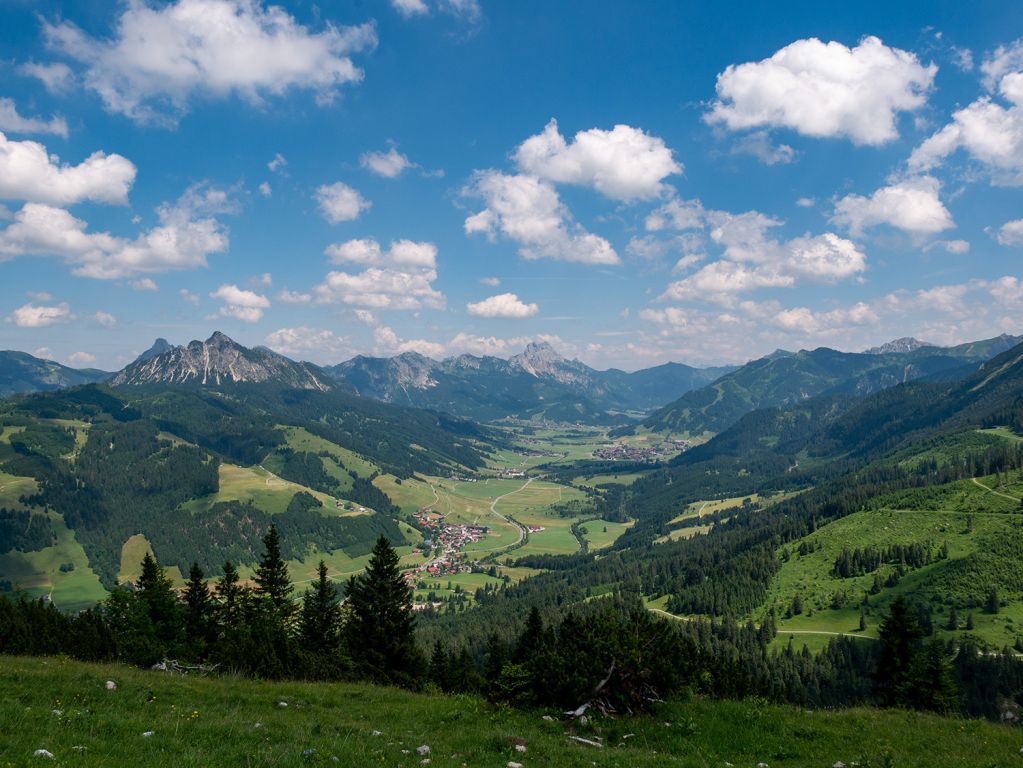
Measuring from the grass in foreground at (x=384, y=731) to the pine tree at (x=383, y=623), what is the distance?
27.7 meters

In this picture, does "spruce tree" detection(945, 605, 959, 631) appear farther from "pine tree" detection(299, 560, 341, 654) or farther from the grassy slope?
"pine tree" detection(299, 560, 341, 654)

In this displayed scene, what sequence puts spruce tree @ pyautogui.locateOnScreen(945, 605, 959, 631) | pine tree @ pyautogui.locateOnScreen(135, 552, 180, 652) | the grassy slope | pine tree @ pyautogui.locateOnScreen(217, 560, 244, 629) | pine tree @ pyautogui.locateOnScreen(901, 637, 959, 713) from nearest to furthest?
pine tree @ pyautogui.locateOnScreen(901, 637, 959, 713), pine tree @ pyautogui.locateOnScreen(135, 552, 180, 652), pine tree @ pyautogui.locateOnScreen(217, 560, 244, 629), spruce tree @ pyautogui.locateOnScreen(945, 605, 959, 631), the grassy slope

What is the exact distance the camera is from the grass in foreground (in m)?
16.6

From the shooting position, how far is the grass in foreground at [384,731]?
16641mm

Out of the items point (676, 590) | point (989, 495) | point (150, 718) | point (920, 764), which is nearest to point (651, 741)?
point (920, 764)

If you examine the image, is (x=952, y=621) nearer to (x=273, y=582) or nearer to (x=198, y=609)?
(x=273, y=582)

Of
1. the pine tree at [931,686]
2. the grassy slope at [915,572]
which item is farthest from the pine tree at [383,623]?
the grassy slope at [915,572]

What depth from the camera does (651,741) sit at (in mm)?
21812

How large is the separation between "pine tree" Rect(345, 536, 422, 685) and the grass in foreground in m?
27.7

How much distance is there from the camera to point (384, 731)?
2155 cm

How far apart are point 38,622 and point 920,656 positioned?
7921 cm

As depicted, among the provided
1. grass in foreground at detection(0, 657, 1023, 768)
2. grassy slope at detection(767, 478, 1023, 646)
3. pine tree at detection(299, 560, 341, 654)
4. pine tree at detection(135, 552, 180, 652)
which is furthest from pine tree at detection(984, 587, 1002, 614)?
pine tree at detection(135, 552, 180, 652)

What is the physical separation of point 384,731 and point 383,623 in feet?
121

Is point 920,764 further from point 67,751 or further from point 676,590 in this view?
point 676,590
